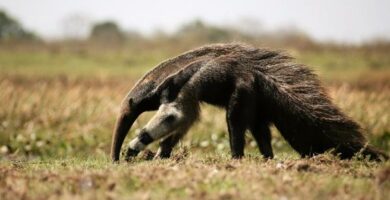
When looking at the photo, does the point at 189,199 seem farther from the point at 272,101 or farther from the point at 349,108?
the point at 349,108

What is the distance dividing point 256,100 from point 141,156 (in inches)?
74.6

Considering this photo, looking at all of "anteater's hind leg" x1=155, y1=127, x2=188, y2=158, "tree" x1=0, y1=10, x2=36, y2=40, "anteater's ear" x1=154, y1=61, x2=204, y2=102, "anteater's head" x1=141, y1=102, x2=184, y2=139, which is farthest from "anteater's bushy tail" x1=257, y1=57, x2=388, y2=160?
"tree" x1=0, y1=10, x2=36, y2=40

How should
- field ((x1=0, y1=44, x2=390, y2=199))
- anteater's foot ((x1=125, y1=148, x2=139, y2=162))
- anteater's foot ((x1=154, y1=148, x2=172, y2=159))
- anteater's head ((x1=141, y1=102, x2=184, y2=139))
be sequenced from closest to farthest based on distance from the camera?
field ((x1=0, y1=44, x2=390, y2=199))
anteater's head ((x1=141, y1=102, x2=184, y2=139))
anteater's foot ((x1=125, y1=148, x2=139, y2=162))
anteater's foot ((x1=154, y1=148, x2=172, y2=159))

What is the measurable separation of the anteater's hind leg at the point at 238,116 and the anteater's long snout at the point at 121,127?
168cm

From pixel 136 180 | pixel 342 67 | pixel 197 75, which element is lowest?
pixel 342 67

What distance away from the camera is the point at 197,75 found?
8.88 metres

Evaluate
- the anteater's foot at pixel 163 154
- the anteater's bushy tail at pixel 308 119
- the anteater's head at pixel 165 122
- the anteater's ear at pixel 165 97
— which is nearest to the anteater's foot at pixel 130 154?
the anteater's head at pixel 165 122

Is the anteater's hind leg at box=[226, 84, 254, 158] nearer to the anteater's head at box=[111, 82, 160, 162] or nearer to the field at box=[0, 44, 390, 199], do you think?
the field at box=[0, 44, 390, 199]

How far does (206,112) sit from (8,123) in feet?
16.0

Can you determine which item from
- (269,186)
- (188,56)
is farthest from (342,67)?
(269,186)

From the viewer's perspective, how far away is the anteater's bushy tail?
8.59 m

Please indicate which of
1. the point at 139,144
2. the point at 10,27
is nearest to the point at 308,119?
the point at 139,144

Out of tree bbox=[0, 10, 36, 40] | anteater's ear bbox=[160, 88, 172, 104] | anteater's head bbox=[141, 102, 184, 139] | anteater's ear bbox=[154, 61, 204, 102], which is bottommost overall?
tree bbox=[0, 10, 36, 40]

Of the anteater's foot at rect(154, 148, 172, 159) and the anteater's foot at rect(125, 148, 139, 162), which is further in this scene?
the anteater's foot at rect(154, 148, 172, 159)
